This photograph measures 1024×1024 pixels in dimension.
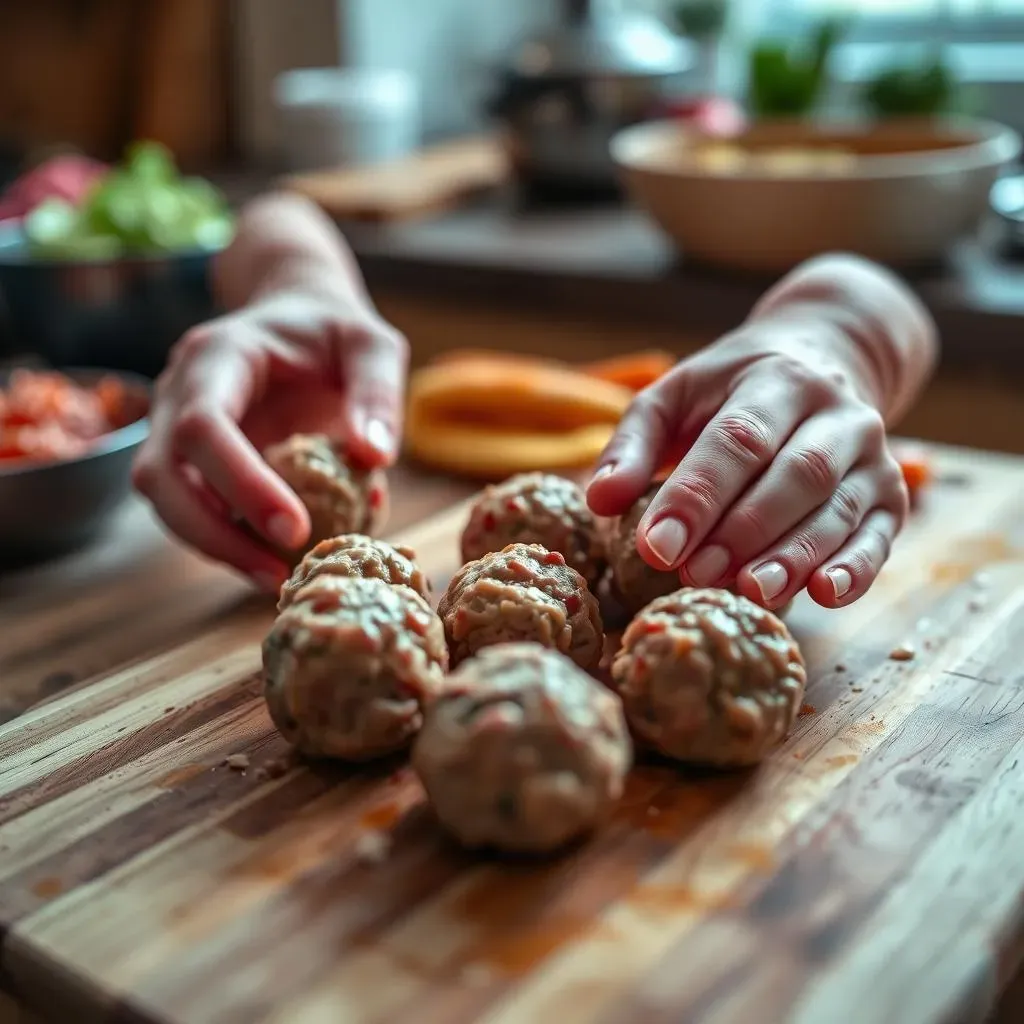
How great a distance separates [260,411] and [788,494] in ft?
2.26

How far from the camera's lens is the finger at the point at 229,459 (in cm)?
114

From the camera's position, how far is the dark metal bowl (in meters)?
1.84

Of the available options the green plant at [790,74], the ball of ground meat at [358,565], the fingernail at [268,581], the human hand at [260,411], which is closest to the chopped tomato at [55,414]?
the human hand at [260,411]

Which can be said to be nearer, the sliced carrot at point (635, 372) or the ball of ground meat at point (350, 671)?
the ball of ground meat at point (350, 671)

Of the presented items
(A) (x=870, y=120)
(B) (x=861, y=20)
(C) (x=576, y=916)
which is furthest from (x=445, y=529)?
(B) (x=861, y=20)

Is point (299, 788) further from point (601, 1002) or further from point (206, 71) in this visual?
point (206, 71)

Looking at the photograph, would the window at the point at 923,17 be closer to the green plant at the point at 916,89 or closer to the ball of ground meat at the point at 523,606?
the green plant at the point at 916,89

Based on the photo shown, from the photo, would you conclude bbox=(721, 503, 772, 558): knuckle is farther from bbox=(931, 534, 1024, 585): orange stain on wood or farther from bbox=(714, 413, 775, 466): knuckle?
bbox=(931, 534, 1024, 585): orange stain on wood

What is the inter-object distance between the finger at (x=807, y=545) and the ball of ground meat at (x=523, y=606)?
132 mm

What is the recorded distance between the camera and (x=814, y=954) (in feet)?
2.29

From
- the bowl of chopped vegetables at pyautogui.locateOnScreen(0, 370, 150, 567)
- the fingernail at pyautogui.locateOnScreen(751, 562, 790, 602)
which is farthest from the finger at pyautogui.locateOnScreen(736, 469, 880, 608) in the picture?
the bowl of chopped vegetables at pyautogui.locateOnScreen(0, 370, 150, 567)

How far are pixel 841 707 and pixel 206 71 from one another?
3028 millimetres

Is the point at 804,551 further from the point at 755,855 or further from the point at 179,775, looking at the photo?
the point at 179,775

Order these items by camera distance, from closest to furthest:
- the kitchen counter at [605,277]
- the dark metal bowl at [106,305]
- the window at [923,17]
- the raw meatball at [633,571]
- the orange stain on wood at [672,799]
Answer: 1. the orange stain on wood at [672,799]
2. the raw meatball at [633,571]
3. the dark metal bowl at [106,305]
4. the kitchen counter at [605,277]
5. the window at [923,17]
